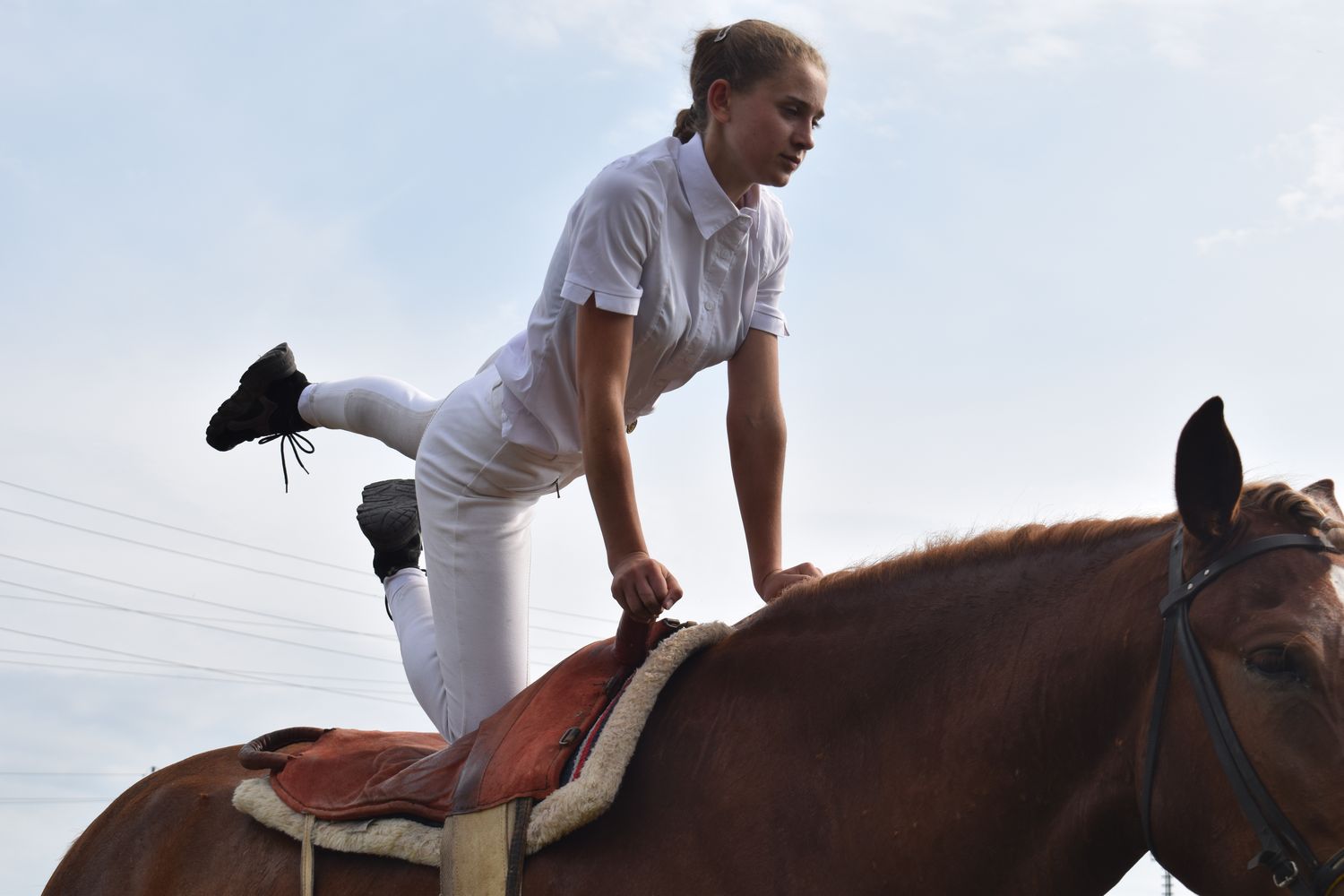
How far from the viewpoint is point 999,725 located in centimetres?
254

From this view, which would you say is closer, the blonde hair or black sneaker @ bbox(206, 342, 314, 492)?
the blonde hair

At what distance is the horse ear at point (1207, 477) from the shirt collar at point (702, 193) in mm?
1458

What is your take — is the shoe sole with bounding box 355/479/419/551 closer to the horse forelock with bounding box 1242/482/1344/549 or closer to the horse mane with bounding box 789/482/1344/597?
the horse mane with bounding box 789/482/1344/597

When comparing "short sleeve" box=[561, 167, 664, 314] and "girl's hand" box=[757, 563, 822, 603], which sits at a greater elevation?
"short sleeve" box=[561, 167, 664, 314]

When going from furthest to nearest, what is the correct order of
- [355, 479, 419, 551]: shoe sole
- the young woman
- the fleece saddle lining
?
[355, 479, 419, 551]: shoe sole
the young woman
the fleece saddle lining

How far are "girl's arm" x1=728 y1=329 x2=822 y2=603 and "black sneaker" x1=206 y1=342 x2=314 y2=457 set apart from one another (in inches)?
82.6

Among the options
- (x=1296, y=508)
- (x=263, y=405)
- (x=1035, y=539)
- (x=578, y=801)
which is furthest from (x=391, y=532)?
(x=1296, y=508)

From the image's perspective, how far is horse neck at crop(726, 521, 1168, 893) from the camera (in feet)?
7.98

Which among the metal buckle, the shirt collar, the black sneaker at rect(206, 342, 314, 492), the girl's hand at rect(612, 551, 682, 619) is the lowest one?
the metal buckle

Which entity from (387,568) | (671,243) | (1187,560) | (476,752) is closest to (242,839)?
(476,752)

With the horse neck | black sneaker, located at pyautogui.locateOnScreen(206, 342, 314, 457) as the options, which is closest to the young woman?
the horse neck

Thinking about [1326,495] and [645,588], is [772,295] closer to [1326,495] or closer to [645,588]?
[645,588]

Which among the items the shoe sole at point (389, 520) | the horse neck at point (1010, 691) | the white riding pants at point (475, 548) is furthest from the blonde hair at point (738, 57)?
the shoe sole at point (389, 520)

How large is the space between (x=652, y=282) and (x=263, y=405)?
240 centimetres
